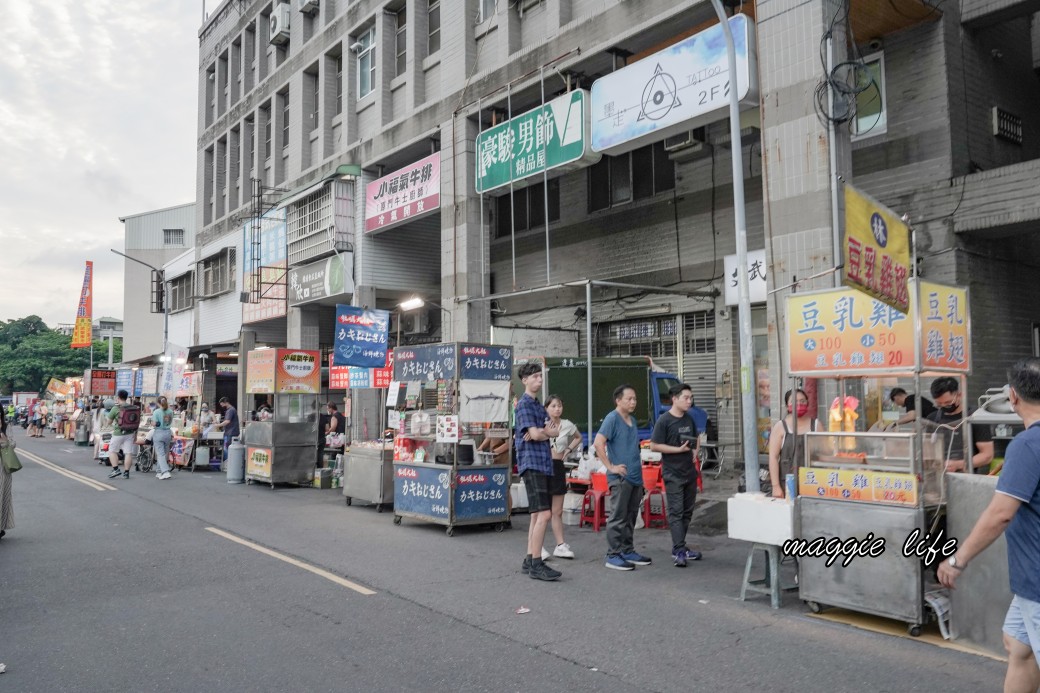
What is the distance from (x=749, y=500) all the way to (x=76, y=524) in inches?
374

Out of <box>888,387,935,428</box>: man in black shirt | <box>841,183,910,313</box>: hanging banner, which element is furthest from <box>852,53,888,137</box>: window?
<box>841,183,910,313</box>: hanging banner

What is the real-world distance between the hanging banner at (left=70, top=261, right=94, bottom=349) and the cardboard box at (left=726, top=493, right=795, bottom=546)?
61277mm

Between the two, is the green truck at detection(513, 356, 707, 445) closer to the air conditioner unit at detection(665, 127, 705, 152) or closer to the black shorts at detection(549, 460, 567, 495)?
the air conditioner unit at detection(665, 127, 705, 152)

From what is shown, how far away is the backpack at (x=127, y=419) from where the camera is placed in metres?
18.3

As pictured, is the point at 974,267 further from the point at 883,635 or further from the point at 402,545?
the point at 402,545

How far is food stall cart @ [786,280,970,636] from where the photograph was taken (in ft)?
19.9

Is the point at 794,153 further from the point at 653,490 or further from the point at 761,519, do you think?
the point at 761,519

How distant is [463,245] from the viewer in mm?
17891

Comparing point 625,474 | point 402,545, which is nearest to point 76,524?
point 402,545

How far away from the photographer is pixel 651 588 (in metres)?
7.55

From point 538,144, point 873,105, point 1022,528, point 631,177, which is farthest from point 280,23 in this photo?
point 1022,528

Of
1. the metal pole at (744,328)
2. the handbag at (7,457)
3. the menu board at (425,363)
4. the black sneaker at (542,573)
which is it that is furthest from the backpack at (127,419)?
the metal pole at (744,328)

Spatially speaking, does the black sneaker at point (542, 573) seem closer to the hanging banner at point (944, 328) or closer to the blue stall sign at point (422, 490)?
the blue stall sign at point (422, 490)

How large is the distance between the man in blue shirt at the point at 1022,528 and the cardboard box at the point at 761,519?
312cm
